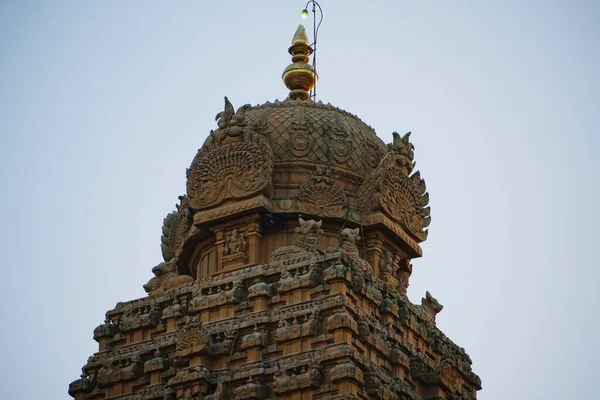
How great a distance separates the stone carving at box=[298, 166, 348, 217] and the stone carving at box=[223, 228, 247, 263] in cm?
167

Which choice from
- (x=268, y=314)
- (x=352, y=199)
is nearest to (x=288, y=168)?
(x=352, y=199)

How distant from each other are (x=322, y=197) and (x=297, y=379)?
19.3 feet

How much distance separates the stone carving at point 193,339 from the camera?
45000 millimetres

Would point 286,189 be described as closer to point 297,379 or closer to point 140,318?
point 140,318

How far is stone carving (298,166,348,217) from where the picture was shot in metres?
47.2

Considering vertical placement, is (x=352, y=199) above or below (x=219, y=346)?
above

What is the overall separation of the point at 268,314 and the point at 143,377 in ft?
12.1

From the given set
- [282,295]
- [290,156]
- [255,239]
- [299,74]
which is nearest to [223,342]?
[282,295]

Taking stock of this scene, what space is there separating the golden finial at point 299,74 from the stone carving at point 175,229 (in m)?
4.45

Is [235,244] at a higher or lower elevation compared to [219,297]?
higher

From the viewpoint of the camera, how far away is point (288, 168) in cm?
4812

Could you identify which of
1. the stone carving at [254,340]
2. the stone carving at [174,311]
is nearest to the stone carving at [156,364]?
the stone carving at [174,311]

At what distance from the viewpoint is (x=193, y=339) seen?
45.2 m

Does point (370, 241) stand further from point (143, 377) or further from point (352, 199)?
point (143, 377)
